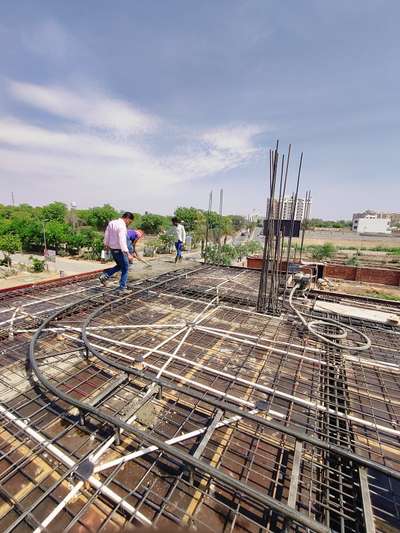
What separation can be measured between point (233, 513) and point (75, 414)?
137 centimetres

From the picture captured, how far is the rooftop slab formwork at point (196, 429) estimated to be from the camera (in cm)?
140

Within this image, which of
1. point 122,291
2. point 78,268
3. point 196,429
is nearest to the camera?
point 196,429

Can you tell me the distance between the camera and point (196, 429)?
194cm

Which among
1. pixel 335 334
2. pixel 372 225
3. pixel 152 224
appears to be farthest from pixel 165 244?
pixel 372 225

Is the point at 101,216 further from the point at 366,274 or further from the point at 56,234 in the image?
the point at 366,274

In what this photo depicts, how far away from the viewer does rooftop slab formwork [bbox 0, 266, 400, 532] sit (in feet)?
4.60

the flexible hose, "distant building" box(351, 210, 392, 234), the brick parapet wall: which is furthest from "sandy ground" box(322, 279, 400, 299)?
"distant building" box(351, 210, 392, 234)

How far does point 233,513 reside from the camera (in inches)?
54.8

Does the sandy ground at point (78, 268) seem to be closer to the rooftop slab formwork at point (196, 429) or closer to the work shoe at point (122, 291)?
the work shoe at point (122, 291)

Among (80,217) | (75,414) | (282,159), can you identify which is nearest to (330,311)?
(282,159)

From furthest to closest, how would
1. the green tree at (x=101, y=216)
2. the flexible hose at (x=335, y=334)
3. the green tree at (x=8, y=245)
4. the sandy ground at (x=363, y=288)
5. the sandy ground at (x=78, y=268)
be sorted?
the green tree at (x=101, y=216), the green tree at (x=8, y=245), the sandy ground at (x=363, y=288), the sandy ground at (x=78, y=268), the flexible hose at (x=335, y=334)

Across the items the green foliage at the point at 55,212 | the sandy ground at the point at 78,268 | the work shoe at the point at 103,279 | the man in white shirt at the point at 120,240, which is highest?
the green foliage at the point at 55,212

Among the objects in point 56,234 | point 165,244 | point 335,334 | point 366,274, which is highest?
point 56,234

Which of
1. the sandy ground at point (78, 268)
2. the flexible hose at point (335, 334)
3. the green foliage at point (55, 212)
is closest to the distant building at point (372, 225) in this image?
the sandy ground at point (78, 268)
